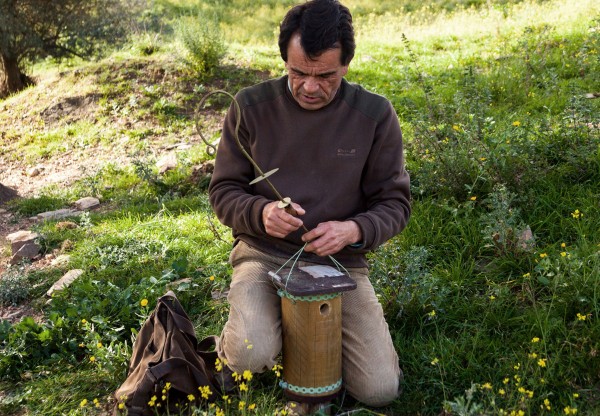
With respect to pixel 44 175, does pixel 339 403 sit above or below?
above

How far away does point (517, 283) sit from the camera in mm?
3842

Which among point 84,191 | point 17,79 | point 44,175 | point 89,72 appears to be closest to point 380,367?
point 84,191

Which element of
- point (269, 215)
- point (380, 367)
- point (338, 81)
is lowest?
point (380, 367)

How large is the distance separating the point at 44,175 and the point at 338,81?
6.28m

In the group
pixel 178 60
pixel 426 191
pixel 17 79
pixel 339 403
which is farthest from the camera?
pixel 17 79

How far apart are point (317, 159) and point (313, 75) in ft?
1.42

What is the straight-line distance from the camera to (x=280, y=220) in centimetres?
301

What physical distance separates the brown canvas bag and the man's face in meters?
1.29

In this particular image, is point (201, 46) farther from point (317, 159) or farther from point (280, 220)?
point (280, 220)

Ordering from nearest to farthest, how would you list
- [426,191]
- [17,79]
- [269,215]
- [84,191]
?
[269,215], [426,191], [84,191], [17,79]

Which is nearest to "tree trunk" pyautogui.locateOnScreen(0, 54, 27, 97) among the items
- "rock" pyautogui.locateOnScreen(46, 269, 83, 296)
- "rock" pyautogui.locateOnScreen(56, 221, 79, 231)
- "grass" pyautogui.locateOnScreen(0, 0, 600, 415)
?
"grass" pyautogui.locateOnScreen(0, 0, 600, 415)

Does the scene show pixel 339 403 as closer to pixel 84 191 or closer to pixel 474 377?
pixel 474 377

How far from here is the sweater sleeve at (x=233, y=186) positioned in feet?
10.6

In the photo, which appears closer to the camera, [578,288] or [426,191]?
[578,288]
